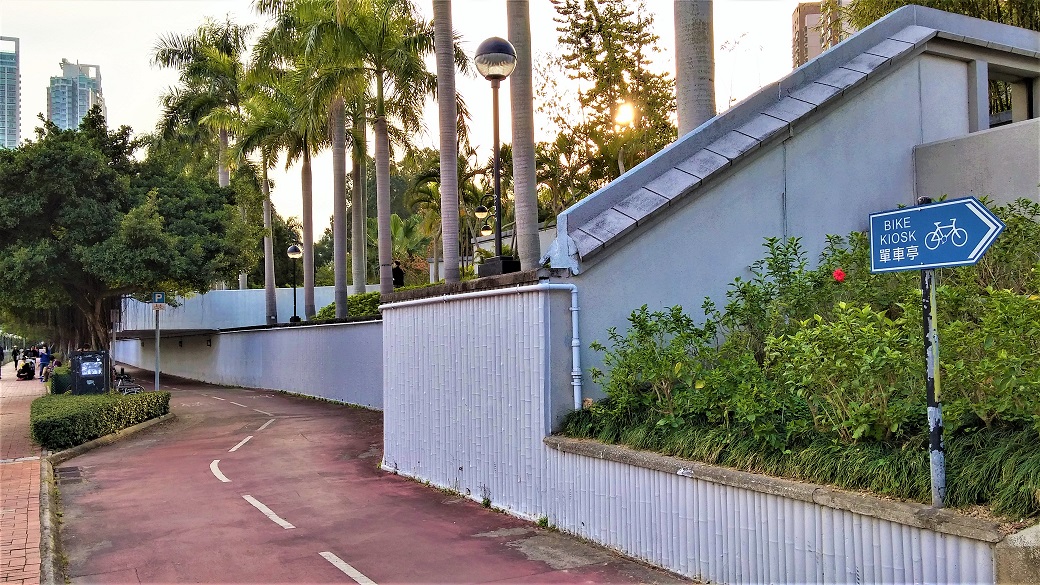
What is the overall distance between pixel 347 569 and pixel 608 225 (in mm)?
4573

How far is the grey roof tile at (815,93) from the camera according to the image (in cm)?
1123

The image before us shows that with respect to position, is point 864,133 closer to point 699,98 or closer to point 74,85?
point 699,98

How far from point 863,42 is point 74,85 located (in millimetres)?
52717

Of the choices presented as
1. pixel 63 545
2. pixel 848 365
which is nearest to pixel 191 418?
pixel 63 545

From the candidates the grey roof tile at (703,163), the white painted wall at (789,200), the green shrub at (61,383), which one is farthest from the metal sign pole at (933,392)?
the green shrub at (61,383)

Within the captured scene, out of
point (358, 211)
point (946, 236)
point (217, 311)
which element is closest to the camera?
point (946, 236)

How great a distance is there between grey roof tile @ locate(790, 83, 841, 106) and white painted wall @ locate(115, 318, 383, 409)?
592 inches

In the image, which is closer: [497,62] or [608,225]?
[608,225]

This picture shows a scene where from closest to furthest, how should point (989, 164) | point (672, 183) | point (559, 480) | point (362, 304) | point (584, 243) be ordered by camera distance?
point (559, 480) → point (584, 243) → point (672, 183) → point (989, 164) → point (362, 304)

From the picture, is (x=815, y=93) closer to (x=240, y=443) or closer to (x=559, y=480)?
(x=559, y=480)

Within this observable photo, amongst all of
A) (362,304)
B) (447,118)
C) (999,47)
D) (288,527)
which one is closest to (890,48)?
(999,47)

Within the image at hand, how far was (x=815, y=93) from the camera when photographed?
1143 centimetres

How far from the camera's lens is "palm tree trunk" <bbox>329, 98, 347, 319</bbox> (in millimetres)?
29062

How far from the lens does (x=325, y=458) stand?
1577 centimetres
